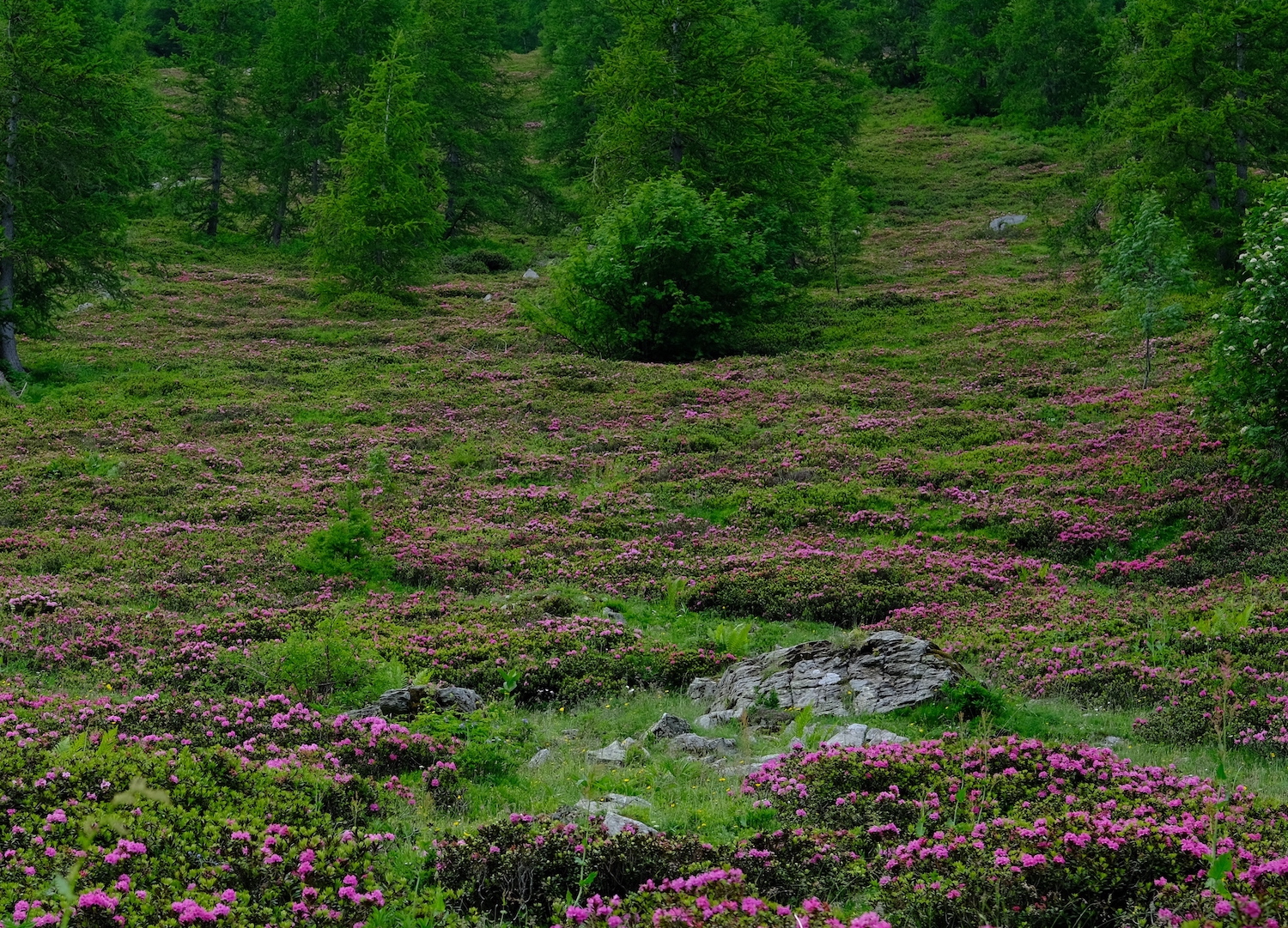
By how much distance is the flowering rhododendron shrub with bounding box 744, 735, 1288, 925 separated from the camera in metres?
4.50

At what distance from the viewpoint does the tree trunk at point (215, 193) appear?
50.8 meters

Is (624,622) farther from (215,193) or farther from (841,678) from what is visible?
(215,193)

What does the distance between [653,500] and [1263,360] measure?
32.5 feet

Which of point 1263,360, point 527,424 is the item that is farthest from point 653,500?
point 1263,360

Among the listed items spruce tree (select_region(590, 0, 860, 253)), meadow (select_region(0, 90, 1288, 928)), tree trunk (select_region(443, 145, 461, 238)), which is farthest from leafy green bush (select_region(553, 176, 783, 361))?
tree trunk (select_region(443, 145, 461, 238))

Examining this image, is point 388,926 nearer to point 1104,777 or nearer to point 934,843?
point 934,843

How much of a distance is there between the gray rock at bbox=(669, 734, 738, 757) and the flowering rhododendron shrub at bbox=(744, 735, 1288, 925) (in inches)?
41.1

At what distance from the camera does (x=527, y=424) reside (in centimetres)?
2231

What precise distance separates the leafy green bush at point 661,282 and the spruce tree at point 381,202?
35.5 ft

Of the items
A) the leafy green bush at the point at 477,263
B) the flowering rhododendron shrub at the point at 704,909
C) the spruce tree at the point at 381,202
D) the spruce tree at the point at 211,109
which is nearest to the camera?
the flowering rhododendron shrub at the point at 704,909

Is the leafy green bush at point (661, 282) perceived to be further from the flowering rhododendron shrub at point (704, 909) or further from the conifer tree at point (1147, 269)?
the flowering rhododendron shrub at point (704, 909)

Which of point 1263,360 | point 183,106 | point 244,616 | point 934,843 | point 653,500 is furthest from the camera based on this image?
point 183,106

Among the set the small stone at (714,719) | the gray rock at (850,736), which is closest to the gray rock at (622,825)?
the gray rock at (850,736)

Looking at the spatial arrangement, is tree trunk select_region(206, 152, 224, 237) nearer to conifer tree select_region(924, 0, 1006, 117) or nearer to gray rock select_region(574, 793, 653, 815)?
gray rock select_region(574, 793, 653, 815)
